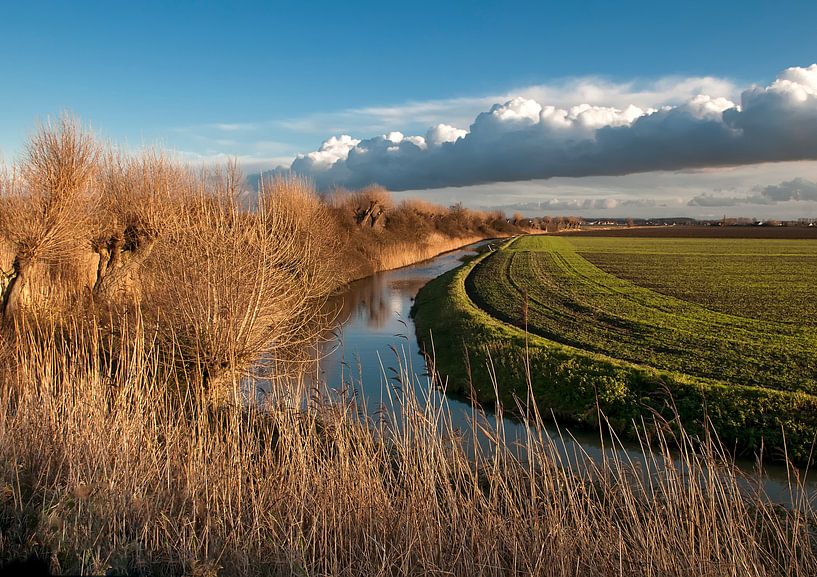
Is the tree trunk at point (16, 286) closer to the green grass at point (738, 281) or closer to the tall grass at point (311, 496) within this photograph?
the tall grass at point (311, 496)

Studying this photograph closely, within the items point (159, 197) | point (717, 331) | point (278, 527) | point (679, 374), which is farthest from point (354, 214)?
point (278, 527)

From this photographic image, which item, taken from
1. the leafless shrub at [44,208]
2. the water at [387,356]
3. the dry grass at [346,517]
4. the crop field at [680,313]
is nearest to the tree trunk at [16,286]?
the leafless shrub at [44,208]

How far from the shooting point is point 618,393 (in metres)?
11.9

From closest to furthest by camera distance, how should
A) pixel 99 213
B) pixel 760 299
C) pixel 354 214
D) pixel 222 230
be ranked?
pixel 222 230 < pixel 99 213 < pixel 760 299 < pixel 354 214

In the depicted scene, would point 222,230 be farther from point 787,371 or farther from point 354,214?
point 354,214

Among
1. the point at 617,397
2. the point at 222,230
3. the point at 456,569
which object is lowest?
the point at 617,397

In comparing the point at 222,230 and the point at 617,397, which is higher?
the point at 222,230

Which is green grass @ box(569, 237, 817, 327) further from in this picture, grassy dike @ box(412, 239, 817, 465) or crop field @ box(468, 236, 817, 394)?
grassy dike @ box(412, 239, 817, 465)

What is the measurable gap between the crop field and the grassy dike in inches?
42.5

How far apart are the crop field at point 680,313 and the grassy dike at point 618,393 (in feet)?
3.54

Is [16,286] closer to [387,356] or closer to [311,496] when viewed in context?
[387,356]

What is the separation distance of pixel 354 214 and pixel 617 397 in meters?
39.0

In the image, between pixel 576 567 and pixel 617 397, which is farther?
pixel 617 397

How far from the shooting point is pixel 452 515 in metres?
4.78
